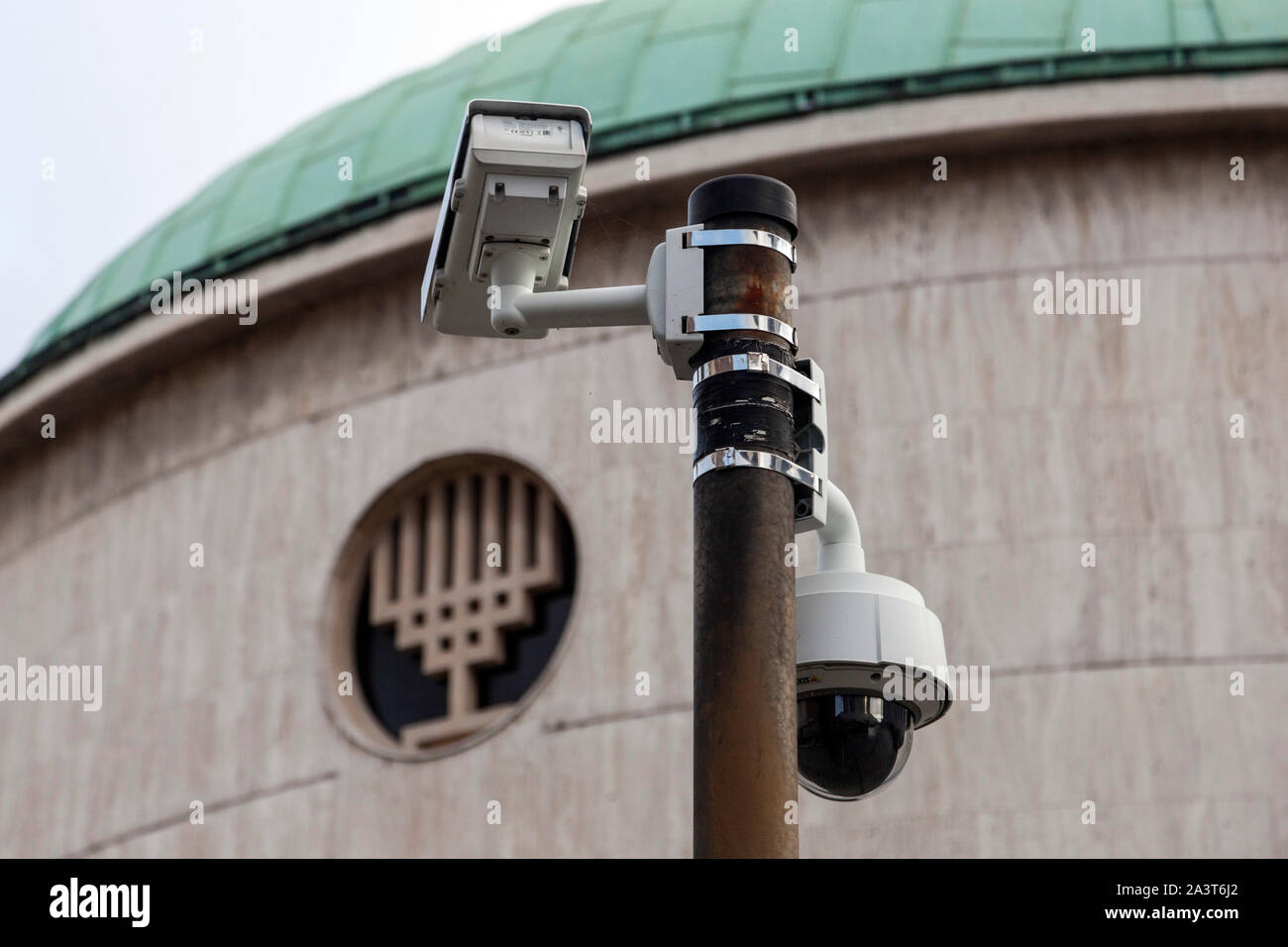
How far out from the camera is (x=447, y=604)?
1392 centimetres

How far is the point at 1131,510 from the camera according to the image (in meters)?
12.5

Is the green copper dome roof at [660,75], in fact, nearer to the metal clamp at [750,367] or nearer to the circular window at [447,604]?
the circular window at [447,604]

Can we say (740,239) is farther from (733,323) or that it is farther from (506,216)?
(506,216)

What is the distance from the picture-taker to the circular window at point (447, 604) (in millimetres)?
13680

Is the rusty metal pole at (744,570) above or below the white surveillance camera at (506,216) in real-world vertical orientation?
below

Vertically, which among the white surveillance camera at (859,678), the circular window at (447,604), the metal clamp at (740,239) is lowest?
the white surveillance camera at (859,678)

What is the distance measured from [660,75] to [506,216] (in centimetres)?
931

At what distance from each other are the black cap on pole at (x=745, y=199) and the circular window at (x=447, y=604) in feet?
27.9

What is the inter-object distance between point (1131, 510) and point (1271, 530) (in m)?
0.84

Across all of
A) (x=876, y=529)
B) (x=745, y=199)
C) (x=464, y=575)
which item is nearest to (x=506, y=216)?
(x=745, y=199)

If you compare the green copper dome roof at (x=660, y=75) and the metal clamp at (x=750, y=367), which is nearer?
the metal clamp at (x=750, y=367)

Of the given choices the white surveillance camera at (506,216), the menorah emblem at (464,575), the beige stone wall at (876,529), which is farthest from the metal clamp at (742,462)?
the menorah emblem at (464,575)
